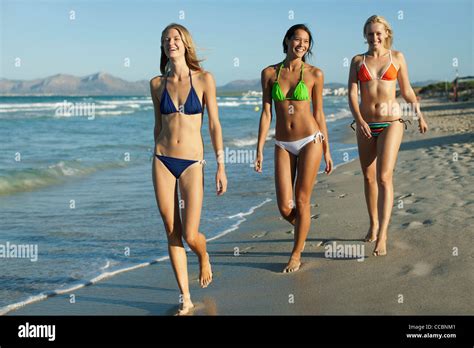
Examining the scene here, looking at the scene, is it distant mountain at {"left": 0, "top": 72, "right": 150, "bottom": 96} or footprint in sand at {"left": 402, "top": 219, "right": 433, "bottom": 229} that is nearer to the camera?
footprint in sand at {"left": 402, "top": 219, "right": 433, "bottom": 229}

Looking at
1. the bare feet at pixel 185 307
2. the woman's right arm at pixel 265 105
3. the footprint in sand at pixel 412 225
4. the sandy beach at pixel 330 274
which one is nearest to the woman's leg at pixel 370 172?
the sandy beach at pixel 330 274

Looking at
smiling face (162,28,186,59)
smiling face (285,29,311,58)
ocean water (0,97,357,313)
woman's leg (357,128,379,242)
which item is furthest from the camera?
ocean water (0,97,357,313)

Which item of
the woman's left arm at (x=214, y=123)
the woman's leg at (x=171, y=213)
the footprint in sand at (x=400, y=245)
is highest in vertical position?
the woman's left arm at (x=214, y=123)

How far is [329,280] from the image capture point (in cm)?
525

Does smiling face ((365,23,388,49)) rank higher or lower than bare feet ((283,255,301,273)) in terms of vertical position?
higher

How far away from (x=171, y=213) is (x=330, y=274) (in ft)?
5.46

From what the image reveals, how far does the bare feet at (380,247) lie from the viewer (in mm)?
5805

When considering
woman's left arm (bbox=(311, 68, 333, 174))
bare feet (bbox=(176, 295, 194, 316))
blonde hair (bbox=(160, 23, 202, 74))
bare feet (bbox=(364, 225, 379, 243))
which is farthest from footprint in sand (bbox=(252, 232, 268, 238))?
blonde hair (bbox=(160, 23, 202, 74))

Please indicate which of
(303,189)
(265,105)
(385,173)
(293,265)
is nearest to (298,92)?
(265,105)

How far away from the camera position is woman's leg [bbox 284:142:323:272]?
5414 mm

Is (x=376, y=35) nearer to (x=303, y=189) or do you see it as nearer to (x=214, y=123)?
(x=303, y=189)

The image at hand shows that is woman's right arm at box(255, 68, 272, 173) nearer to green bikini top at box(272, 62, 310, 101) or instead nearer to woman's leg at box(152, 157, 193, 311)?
green bikini top at box(272, 62, 310, 101)

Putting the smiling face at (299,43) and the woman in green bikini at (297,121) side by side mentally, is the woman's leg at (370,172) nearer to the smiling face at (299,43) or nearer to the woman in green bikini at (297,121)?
the woman in green bikini at (297,121)
